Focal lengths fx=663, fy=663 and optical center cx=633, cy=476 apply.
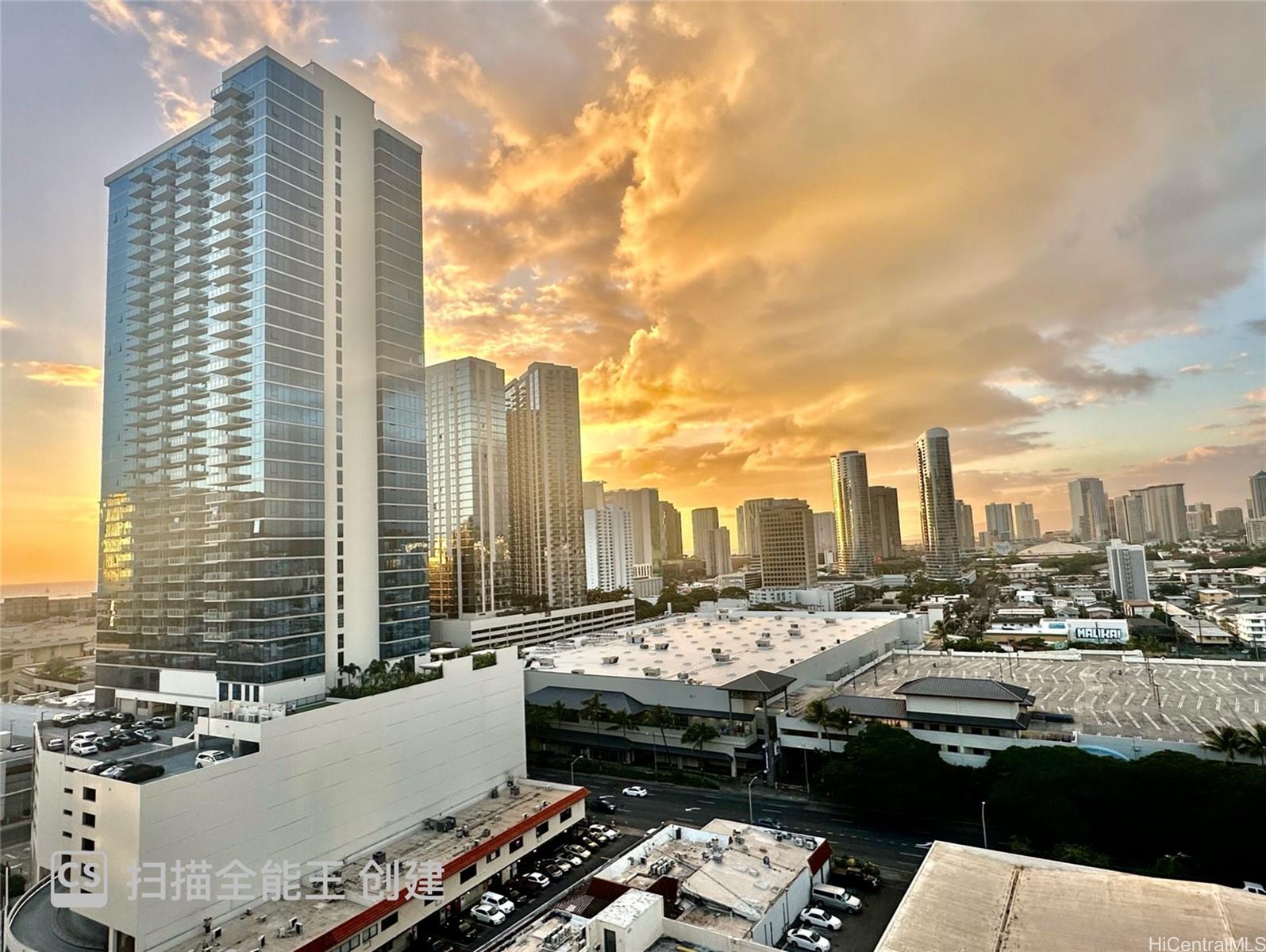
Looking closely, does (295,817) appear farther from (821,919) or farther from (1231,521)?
(1231,521)

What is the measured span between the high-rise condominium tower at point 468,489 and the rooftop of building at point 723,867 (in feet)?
174

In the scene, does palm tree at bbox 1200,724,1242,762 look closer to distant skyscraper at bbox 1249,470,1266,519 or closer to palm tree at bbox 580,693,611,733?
palm tree at bbox 580,693,611,733

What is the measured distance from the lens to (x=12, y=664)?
3306 cm

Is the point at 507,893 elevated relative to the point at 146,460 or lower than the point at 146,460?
lower

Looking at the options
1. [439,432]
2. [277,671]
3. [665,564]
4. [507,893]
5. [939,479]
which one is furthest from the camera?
[665,564]

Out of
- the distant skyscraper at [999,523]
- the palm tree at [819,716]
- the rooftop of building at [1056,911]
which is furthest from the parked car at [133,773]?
the distant skyscraper at [999,523]

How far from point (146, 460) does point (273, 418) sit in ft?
34.6

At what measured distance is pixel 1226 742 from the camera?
2634cm

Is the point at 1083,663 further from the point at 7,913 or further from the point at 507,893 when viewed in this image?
the point at 7,913

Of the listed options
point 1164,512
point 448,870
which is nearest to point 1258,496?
point 1164,512

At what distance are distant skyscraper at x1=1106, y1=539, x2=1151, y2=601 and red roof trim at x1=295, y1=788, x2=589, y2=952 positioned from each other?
99.6 m

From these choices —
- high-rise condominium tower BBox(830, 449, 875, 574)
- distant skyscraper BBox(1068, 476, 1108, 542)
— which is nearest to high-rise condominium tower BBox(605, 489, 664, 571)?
high-rise condominium tower BBox(830, 449, 875, 574)

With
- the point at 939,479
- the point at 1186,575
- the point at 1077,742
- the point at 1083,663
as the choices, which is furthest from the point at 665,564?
the point at 1077,742

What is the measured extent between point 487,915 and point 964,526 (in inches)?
6734
